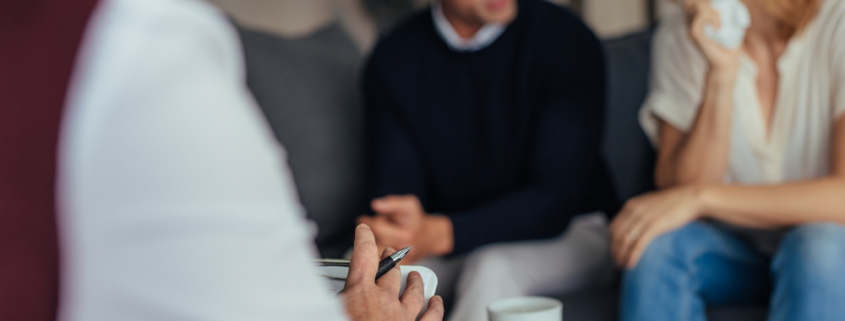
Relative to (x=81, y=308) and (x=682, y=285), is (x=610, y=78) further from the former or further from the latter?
(x=81, y=308)

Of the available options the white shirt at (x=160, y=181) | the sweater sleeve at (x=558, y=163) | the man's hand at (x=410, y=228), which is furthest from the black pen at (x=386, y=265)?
the sweater sleeve at (x=558, y=163)

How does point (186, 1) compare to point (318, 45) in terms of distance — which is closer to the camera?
point (186, 1)

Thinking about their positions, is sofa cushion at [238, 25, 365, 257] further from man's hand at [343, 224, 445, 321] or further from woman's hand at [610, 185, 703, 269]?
man's hand at [343, 224, 445, 321]

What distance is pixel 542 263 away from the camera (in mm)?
1217

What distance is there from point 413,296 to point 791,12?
99 cm

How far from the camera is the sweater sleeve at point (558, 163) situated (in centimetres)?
126

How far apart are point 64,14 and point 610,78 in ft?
4.72

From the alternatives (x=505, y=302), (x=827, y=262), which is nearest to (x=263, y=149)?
(x=505, y=302)

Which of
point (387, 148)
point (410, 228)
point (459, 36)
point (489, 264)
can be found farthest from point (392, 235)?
point (459, 36)

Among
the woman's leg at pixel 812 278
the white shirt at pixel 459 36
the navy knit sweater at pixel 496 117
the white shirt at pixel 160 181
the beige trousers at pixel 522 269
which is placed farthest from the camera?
the white shirt at pixel 459 36

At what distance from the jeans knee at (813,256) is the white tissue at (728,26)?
0.37 m

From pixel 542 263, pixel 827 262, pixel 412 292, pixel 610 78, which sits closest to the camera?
pixel 412 292

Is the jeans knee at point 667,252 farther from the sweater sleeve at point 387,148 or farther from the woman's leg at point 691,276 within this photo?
the sweater sleeve at point 387,148

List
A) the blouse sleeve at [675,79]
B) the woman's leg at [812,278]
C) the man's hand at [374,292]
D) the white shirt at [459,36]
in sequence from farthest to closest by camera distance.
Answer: the white shirt at [459,36] → the blouse sleeve at [675,79] → the woman's leg at [812,278] → the man's hand at [374,292]
